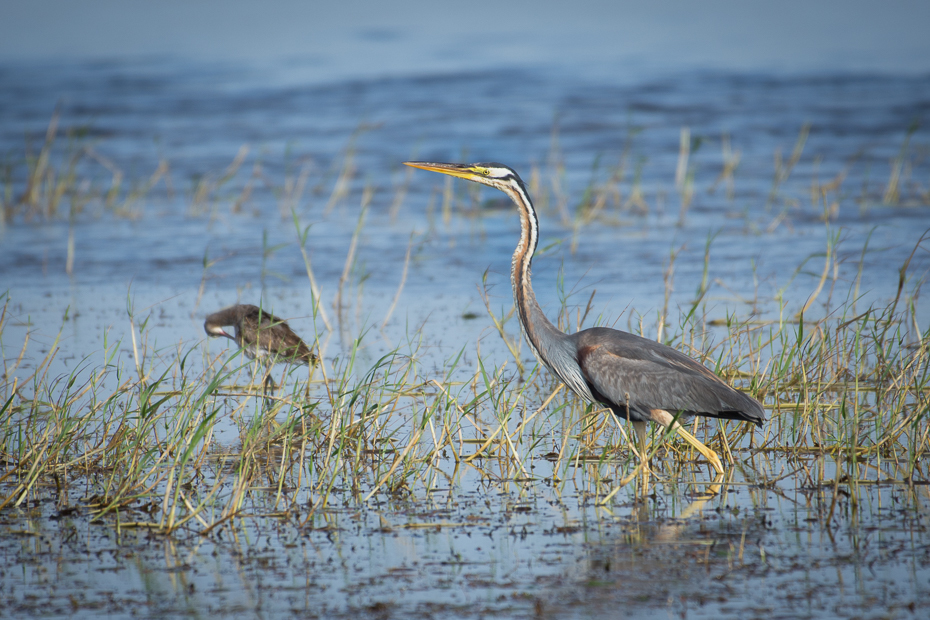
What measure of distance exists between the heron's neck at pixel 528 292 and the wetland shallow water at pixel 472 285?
0.58 m

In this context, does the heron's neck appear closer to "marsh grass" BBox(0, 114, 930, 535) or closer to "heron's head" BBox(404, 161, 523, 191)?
"heron's head" BBox(404, 161, 523, 191)

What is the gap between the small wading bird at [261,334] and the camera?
6.77m

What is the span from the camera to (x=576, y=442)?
219 inches

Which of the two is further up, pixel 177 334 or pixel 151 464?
pixel 177 334

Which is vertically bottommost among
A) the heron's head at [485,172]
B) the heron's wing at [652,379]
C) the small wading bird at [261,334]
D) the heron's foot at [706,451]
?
the heron's foot at [706,451]

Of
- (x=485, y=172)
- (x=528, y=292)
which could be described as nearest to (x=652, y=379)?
(x=528, y=292)

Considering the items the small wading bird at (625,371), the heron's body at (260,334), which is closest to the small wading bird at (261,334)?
the heron's body at (260,334)

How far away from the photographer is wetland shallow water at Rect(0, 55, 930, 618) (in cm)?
371

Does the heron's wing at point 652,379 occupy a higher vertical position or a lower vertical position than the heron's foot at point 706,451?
higher

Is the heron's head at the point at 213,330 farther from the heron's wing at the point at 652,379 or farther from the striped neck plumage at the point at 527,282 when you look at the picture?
the heron's wing at the point at 652,379

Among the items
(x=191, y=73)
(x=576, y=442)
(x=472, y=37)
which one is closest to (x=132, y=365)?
(x=576, y=442)

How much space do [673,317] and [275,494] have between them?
4.45 metres

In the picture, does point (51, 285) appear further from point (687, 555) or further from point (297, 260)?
point (687, 555)

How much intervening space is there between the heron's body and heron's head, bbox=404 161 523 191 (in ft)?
5.05
